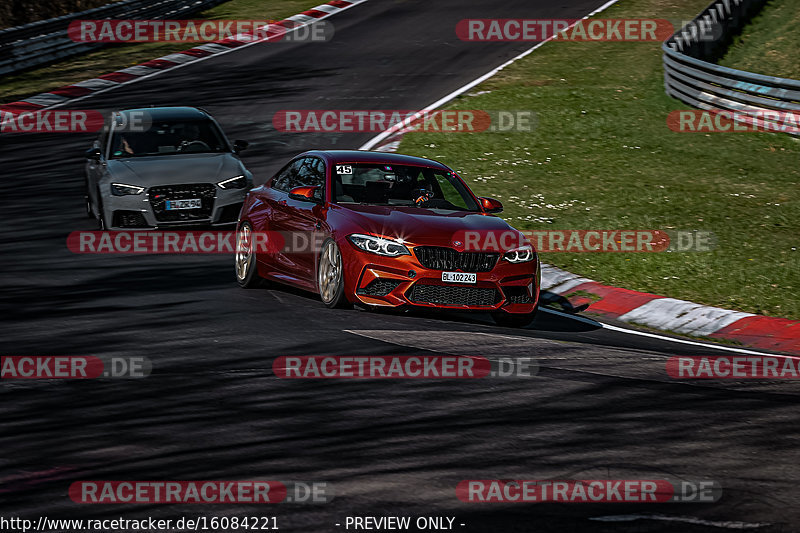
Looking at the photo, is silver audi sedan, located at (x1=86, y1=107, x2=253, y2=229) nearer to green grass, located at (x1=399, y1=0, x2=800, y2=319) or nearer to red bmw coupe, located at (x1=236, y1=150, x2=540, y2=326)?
red bmw coupe, located at (x1=236, y1=150, x2=540, y2=326)

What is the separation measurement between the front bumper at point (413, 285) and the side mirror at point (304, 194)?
1045mm

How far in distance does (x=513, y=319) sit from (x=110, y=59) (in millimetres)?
23386

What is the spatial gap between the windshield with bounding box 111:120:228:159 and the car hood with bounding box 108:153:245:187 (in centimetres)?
28

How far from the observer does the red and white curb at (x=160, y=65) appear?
87.6ft

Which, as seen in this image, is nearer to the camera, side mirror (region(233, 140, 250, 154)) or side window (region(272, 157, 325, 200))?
side window (region(272, 157, 325, 200))

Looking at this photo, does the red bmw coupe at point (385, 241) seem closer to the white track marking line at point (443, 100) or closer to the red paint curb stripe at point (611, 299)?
the red paint curb stripe at point (611, 299)

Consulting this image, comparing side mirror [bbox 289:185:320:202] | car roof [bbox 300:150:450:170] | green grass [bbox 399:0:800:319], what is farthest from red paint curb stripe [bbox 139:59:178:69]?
side mirror [bbox 289:185:320:202]

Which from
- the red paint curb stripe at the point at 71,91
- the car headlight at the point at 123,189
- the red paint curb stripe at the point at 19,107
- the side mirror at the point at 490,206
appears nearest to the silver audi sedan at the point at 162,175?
the car headlight at the point at 123,189

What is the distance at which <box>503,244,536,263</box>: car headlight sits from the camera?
38.3ft

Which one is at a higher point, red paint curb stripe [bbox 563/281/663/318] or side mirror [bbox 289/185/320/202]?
side mirror [bbox 289/185/320/202]

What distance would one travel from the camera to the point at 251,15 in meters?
39.1

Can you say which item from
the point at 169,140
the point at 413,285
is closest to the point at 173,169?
the point at 169,140

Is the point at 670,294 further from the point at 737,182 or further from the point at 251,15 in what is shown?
the point at 251,15

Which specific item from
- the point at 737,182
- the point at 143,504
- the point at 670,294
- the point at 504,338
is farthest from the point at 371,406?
the point at 737,182
